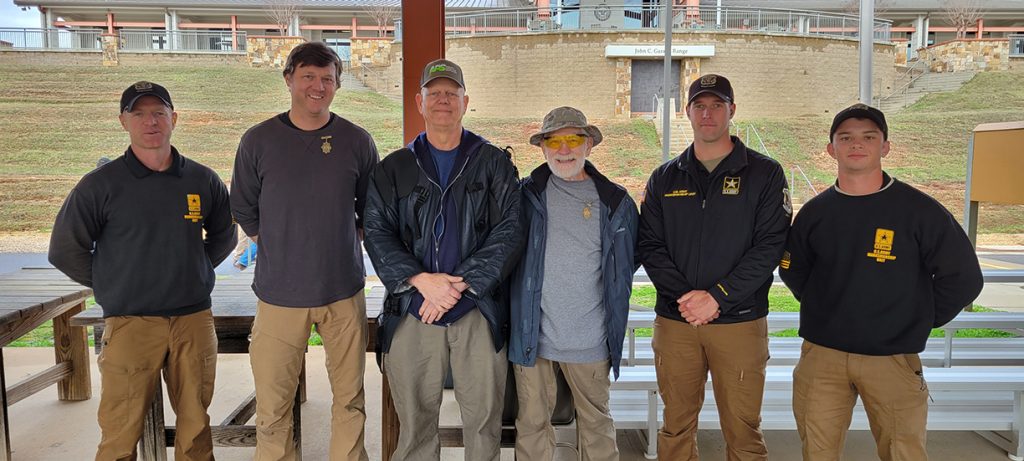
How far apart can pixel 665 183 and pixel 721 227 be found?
0.87ft

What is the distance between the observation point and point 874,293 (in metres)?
2.18

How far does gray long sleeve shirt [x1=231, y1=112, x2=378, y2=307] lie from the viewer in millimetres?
2322

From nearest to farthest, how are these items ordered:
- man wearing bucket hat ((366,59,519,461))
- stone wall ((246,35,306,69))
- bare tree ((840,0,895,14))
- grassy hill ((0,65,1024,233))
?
man wearing bucket hat ((366,59,519,461)) → grassy hill ((0,65,1024,233)) → stone wall ((246,35,306,69)) → bare tree ((840,0,895,14))

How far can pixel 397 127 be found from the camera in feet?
58.5

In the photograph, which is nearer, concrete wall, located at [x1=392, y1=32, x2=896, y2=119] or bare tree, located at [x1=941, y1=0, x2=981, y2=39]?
concrete wall, located at [x1=392, y1=32, x2=896, y2=119]

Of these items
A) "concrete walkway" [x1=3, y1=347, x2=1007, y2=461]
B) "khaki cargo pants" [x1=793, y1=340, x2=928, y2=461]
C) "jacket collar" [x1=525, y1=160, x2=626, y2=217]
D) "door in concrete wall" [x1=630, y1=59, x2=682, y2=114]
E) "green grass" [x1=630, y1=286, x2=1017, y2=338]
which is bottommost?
"green grass" [x1=630, y1=286, x2=1017, y2=338]

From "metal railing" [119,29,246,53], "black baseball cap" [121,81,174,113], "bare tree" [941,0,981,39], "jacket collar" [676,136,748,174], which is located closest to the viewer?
"jacket collar" [676,136,748,174]

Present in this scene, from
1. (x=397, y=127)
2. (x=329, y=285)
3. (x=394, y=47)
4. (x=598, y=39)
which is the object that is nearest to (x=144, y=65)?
(x=394, y=47)

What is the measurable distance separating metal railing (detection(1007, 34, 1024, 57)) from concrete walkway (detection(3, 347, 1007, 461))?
28.8 meters

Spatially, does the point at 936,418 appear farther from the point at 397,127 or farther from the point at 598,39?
the point at 598,39

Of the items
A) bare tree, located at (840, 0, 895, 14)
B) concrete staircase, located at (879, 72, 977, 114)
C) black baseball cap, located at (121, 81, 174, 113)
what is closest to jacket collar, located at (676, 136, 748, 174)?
black baseball cap, located at (121, 81, 174, 113)

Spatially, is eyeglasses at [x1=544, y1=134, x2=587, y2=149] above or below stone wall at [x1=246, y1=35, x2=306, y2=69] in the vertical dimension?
below

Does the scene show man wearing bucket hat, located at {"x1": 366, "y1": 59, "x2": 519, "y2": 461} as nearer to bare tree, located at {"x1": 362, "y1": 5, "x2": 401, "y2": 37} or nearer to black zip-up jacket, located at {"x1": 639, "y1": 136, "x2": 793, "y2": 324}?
black zip-up jacket, located at {"x1": 639, "y1": 136, "x2": 793, "y2": 324}

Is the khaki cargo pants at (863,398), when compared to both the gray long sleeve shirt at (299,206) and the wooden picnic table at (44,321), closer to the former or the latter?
the gray long sleeve shirt at (299,206)
